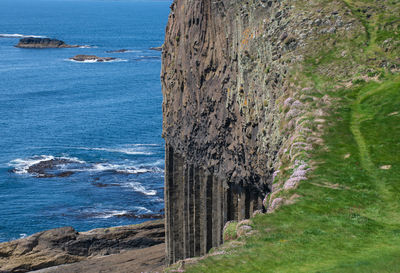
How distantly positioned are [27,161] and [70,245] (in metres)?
34.7

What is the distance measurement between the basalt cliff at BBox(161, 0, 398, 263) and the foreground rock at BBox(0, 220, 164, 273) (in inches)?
444

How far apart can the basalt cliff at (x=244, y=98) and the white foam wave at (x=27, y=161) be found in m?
43.0

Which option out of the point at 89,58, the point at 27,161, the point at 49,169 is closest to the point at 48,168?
the point at 49,169

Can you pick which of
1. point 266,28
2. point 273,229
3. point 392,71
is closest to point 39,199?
point 266,28

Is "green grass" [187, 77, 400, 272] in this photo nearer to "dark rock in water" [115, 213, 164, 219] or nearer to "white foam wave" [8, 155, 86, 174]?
"dark rock in water" [115, 213, 164, 219]

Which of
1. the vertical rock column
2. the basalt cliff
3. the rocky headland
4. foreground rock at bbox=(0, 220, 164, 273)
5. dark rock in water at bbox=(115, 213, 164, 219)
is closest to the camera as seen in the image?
the basalt cliff

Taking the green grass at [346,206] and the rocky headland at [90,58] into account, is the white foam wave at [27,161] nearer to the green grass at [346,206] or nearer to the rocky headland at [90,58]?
the green grass at [346,206]

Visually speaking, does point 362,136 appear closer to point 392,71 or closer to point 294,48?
point 392,71

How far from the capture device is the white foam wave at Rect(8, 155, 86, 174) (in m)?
85.0

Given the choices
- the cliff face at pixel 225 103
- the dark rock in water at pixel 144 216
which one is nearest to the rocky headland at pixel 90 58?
the dark rock in water at pixel 144 216

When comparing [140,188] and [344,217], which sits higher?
[344,217]

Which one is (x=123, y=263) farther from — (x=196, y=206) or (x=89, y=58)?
(x=89, y=58)

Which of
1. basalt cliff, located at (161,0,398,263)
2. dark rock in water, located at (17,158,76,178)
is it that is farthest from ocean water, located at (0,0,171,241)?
basalt cliff, located at (161,0,398,263)

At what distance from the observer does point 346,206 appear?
1964 centimetres
